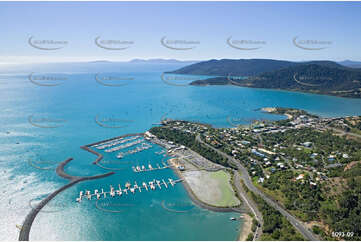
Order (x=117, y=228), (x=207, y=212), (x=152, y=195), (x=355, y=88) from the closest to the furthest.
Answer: (x=117, y=228), (x=207, y=212), (x=152, y=195), (x=355, y=88)

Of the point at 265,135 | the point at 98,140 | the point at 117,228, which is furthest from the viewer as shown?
the point at 265,135

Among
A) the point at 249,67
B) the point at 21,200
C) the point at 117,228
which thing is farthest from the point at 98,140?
the point at 249,67

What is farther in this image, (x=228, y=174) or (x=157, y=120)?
(x=157, y=120)

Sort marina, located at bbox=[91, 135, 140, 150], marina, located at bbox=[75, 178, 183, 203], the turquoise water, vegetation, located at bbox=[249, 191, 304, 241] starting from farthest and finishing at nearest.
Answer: marina, located at bbox=[91, 135, 140, 150], marina, located at bbox=[75, 178, 183, 203], the turquoise water, vegetation, located at bbox=[249, 191, 304, 241]

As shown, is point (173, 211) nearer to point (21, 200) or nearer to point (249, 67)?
point (21, 200)
